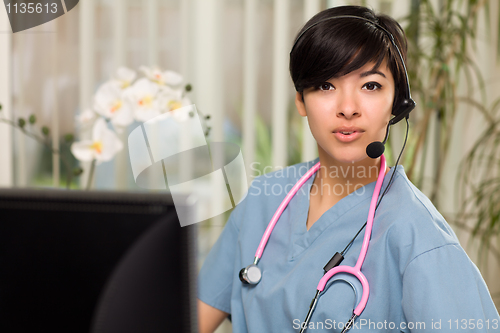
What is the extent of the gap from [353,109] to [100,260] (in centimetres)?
54

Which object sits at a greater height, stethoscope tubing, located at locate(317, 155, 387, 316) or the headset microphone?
the headset microphone

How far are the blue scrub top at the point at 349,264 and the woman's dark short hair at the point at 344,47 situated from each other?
0.77ft

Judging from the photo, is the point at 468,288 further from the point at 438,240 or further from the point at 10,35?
the point at 10,35

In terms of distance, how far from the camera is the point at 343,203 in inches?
34.7

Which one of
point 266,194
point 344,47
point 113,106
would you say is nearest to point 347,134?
point 344,47

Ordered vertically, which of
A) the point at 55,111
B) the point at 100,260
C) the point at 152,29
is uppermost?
the point at 152,29

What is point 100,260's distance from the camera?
0.40m

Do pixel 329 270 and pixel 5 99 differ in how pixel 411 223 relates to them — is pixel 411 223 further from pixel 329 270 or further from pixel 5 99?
pixel 5 99

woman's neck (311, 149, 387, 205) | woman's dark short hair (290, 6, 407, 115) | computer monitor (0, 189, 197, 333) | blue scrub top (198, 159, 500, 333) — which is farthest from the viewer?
woman's neck (311, 149, 387, 205)

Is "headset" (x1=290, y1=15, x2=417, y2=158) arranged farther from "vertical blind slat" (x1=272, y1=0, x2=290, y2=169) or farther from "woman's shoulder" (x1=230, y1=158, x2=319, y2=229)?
"vertical blind slat" (x1=272, y1=0, x2=290, y2=169)

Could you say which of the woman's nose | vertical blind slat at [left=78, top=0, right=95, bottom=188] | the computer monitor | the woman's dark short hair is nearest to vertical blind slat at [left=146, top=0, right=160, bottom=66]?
vertical blind slat at [left=78, top=0, right=95, bottom=188]

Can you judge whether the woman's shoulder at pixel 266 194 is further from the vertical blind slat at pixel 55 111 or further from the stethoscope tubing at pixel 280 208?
the vertical blind slat at pixel 55 111

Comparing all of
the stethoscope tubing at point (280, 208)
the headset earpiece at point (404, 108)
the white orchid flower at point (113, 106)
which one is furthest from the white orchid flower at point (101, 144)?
the headset earpiece at point (404, 108)

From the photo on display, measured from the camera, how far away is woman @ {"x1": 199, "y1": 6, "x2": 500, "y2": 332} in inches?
26.7
